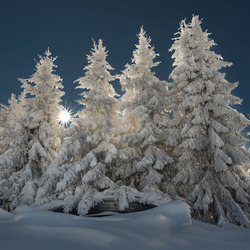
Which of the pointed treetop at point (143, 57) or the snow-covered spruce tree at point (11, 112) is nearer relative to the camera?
the pointed treetop at point (143, 57)

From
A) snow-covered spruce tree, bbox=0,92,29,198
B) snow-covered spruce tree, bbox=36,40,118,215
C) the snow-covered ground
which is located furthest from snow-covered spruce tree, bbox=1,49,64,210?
the snow-covered ground

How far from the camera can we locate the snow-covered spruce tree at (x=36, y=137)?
13.2 m

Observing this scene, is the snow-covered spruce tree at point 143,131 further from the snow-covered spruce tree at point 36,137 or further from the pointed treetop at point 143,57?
the snow-covered spruce tree at point 36,137

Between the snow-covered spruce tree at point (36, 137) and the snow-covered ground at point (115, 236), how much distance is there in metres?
9.62

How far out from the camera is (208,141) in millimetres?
11883

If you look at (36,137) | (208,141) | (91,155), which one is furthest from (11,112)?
(208,141)

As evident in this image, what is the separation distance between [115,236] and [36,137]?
1370cm

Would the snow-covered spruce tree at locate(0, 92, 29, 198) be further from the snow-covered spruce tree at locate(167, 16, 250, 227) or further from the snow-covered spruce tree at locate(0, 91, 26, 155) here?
the snow-covered spruce tree at locate(167, 16, 250, 227)

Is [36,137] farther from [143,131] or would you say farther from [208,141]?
[208,141]

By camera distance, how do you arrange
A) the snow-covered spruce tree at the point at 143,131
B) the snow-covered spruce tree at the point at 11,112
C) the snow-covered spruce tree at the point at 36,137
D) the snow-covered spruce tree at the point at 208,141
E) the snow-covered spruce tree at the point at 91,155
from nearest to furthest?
1. the snow-covered spruce tree at the point at 91,155
2. the snow-covered spruce tree at the point at 208,141
3. the snow-covered spruce tree at the point at 143,131
4. the snow-covered spruce tree at the point at 36,137
5. the snow-covered spruce tree at the point at 11,112

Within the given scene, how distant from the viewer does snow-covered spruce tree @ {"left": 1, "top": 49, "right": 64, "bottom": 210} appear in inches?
518

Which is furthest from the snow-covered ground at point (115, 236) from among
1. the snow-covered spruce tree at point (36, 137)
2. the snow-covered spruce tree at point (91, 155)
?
the snow-covered spruce tree at point (36, 137)

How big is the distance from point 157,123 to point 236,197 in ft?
21.6

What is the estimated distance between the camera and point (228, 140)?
455 inches
